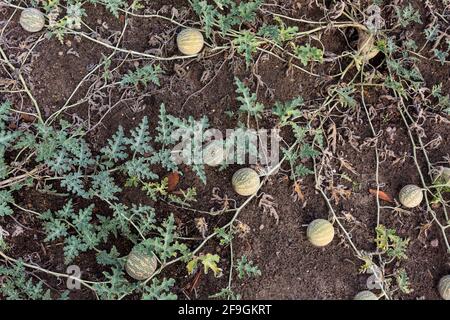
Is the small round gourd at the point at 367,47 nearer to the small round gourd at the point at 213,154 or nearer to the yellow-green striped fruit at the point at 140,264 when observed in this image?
the small round gourd at the point at 213,154

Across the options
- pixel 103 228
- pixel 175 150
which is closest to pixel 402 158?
pixel 175 150

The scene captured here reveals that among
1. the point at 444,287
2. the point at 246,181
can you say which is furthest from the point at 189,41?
the point at 444,287

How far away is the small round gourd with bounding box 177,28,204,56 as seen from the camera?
4094 millimetres

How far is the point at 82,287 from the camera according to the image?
3904 millimetres

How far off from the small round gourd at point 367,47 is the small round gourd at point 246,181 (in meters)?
1.35

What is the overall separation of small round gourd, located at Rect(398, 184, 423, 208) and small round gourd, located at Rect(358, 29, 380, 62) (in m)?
1.11

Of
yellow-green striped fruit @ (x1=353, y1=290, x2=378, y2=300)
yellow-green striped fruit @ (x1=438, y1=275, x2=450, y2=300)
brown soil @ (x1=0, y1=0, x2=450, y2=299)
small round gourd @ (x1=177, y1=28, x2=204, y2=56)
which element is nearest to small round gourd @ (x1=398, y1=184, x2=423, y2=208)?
brown soil @ (x1=0, y1=0, x2=450, y2=299)

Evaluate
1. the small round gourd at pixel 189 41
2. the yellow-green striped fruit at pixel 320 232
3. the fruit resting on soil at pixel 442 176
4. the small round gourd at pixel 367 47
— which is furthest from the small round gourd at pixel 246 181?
the fruit resting on soil at pixel 442 176

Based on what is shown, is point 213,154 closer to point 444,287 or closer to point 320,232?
point 320,232

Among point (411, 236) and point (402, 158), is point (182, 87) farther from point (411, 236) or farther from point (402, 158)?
point (411, 236)

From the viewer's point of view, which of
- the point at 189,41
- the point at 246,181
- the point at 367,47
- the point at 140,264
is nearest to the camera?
the point at 140,264

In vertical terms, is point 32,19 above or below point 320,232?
above

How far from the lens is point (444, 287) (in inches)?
159

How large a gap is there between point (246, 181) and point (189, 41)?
3.92 ft
